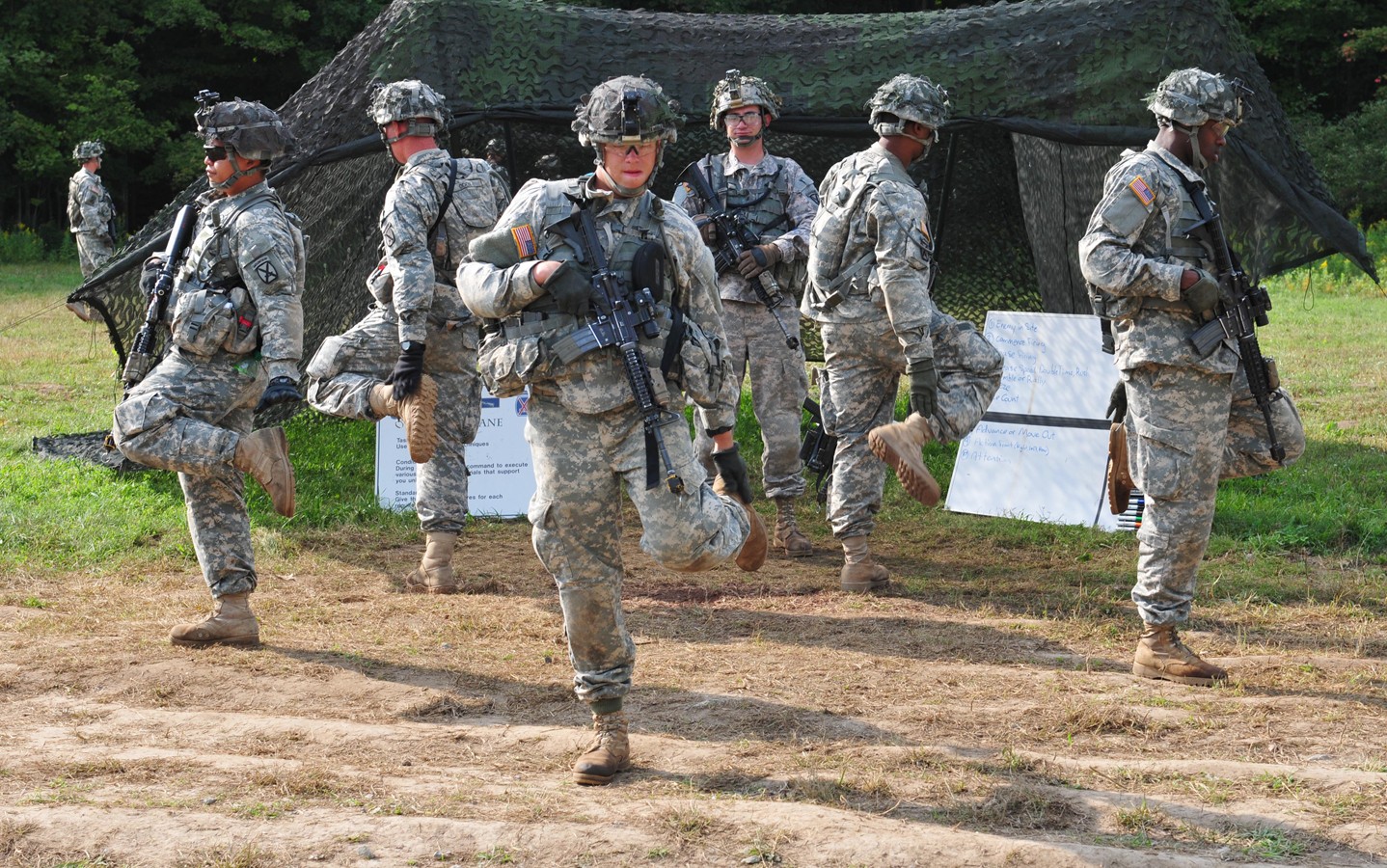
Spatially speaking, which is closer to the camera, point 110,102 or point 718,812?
point 718,812

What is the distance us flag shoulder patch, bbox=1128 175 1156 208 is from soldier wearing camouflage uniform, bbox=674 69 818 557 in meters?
2.47

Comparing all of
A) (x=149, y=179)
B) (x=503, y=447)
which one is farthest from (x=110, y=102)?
(x=503, y=447)

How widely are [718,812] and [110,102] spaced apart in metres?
28.1

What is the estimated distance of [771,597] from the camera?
7.12m

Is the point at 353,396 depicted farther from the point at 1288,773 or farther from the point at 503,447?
the point at 1288,773

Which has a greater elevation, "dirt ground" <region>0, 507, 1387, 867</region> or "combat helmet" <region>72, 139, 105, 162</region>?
"combat helmet" <region>72, 139, 105, 162</region>

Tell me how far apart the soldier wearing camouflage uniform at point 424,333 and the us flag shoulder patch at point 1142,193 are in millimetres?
2912

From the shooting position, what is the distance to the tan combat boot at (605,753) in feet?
14.8

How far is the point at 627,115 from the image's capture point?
4289 mm

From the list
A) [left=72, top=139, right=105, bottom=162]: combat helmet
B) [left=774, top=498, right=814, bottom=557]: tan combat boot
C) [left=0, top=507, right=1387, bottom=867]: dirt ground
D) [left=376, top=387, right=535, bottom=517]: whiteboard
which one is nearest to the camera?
[left=0, top=507, right=1387, bottom=867]: dirt ground

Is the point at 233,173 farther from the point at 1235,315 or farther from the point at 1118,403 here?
the point at 1235,315

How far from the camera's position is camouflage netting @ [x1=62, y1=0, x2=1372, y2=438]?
8.58 m

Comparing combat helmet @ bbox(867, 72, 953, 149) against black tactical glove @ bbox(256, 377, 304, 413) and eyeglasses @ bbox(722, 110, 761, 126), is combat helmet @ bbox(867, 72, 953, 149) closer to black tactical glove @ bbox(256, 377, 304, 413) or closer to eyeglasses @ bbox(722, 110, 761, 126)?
eyeglasses @ bbox(722, 110, 761, 126)

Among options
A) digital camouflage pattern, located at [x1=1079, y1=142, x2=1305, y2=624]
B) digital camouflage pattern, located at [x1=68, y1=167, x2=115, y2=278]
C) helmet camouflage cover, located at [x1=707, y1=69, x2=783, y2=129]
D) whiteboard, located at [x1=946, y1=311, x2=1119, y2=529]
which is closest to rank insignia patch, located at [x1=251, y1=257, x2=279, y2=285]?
helmet camouflage cover, located at [x1=707, y1=69, x2=783, y2=129]
